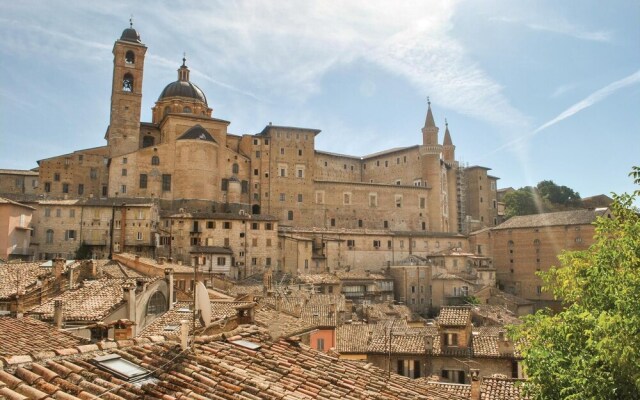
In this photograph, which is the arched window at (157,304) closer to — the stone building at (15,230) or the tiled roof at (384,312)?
the tiled roof at (384,312)

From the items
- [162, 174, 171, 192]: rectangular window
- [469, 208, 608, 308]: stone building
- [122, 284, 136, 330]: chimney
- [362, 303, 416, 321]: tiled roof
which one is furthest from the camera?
[469, 208, 608, 308]: stone building

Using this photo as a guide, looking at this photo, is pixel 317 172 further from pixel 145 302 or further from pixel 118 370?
pixel 118 370

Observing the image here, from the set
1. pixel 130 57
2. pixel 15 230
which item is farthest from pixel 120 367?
pixel 130 57

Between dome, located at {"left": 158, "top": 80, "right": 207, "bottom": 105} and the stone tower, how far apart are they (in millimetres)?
31936

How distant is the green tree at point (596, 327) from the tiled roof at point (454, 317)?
10.8 metres

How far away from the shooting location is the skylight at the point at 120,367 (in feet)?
22.1

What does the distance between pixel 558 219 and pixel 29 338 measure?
66087mm

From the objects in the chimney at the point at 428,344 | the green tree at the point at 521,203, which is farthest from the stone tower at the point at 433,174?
the chimney at the point at 428,344

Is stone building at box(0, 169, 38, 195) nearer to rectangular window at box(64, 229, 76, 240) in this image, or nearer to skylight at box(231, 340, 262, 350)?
rectangular window at box(64, 229, 76, 240)

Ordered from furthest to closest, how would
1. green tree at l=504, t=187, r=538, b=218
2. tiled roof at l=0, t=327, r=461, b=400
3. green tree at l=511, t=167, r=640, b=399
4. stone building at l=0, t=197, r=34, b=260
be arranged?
green tree at l=504, t=187, r=538, b=218 < stone building at l=0, t=197, r=34, b=260 < green tree at l=511, t=167, r=640, b=399 < tiled roof at l=0, t=327, r=461, b=400

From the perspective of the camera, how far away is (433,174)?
262 feet

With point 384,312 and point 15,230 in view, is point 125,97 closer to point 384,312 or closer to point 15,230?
point 15,230

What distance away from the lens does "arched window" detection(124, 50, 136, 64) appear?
66156 mm

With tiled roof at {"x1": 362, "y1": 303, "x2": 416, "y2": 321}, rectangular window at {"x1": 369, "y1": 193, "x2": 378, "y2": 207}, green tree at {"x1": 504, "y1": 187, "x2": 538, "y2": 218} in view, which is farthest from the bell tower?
green tree at {"x1": 504, "y1": 187, "x2": 538, "y2": 218}
